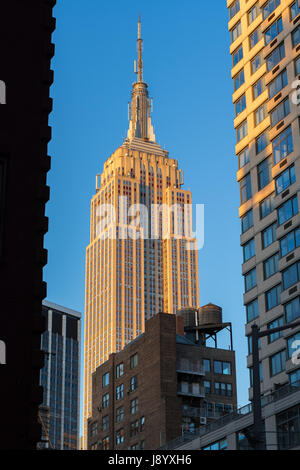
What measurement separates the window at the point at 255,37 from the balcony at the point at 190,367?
4506 cm

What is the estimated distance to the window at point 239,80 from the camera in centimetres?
9212

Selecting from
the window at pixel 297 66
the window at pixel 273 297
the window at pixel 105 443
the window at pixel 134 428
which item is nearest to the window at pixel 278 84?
the window at pixel 297 66


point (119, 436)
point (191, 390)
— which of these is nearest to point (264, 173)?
point (191, 390)

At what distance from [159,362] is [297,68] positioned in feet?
157

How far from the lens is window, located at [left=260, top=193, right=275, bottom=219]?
82.0 m

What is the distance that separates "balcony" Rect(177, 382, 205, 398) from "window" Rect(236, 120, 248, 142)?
38385mm

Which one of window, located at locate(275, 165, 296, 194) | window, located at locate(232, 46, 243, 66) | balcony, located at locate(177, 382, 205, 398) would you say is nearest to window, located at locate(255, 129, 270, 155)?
window, located at locate(275, 165, 296, 194)

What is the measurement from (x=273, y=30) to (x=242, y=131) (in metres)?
11.3

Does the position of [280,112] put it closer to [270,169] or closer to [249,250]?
[270,169]

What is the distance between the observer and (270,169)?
83062 mm

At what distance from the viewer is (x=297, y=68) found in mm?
78562

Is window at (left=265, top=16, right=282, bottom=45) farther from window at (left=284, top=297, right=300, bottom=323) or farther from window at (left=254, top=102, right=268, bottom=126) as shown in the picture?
window at (left=284, top=297, right=300, bottom=323)

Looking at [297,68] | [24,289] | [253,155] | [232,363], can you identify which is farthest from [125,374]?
[24,289]
